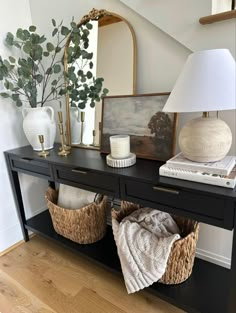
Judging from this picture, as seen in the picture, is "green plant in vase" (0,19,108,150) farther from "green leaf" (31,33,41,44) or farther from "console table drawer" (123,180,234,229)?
"console table drawer" (123,180,234,229)

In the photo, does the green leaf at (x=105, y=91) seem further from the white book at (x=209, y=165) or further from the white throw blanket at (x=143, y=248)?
the white throw blanket at (x=143, y=248)

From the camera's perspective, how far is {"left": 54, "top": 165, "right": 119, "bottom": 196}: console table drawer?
3.96 ft

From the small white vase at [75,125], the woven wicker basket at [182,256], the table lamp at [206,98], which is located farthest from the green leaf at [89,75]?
the woven wicker basket at [182,256]

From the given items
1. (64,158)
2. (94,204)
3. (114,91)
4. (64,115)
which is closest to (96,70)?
(114,91)

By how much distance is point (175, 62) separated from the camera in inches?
49.6

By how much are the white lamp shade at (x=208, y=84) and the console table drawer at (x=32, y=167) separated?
96cm

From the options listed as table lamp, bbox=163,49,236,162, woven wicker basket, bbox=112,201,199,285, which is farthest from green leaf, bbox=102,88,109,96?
woven wicker basket, bbox=112,201,199,285

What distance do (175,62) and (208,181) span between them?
69 centimetres

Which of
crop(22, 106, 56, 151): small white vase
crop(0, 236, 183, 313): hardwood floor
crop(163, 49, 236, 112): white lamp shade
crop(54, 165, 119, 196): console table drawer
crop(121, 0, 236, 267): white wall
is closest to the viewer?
crop(163, 49, 236, 112): white lamp shade

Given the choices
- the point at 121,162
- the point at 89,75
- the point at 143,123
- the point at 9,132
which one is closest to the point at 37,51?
the point at 89,75

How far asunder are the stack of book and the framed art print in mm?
218

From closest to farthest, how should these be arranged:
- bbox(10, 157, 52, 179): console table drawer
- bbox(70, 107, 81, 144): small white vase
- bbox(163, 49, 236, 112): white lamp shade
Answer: bbox(163, 49, 236, 112): white lamp shade → bbox(10, 157, 52, 179): console table drawer → bbox(70, 107, 81, 144): small white vase

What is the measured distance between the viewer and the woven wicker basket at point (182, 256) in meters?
1.15

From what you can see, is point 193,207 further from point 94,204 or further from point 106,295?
point 106,295
